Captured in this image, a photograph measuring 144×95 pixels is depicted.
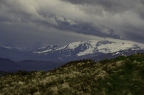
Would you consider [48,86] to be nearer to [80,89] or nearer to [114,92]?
[80,89]

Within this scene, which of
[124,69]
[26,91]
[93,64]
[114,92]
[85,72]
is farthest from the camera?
[93,64]

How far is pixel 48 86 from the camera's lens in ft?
93.7

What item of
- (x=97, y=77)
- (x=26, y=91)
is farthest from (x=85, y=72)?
(x=26, y=91)

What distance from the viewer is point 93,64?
39812 millimetres

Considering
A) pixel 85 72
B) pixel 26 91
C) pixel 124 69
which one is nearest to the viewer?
pixel 26 91

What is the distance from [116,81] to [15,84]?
41.6 ft

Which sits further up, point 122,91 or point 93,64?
point 93,64

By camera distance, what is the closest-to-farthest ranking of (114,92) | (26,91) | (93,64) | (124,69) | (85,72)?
(114,92) < (26,91) < (124,69) < (85,72) < (93,64)

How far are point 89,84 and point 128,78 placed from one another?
185 inches

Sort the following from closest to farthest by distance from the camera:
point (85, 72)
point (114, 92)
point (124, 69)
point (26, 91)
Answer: point (114, 92) < point (26, 91) < point (124, 69) < point (85, 72)

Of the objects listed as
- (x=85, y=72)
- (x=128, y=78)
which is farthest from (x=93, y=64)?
(x=128, y=78)

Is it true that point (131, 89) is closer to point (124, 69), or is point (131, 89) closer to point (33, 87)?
point (124, 69)

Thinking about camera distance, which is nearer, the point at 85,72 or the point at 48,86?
the point at 48,86

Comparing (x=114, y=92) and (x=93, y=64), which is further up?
(x=93, y=64)
